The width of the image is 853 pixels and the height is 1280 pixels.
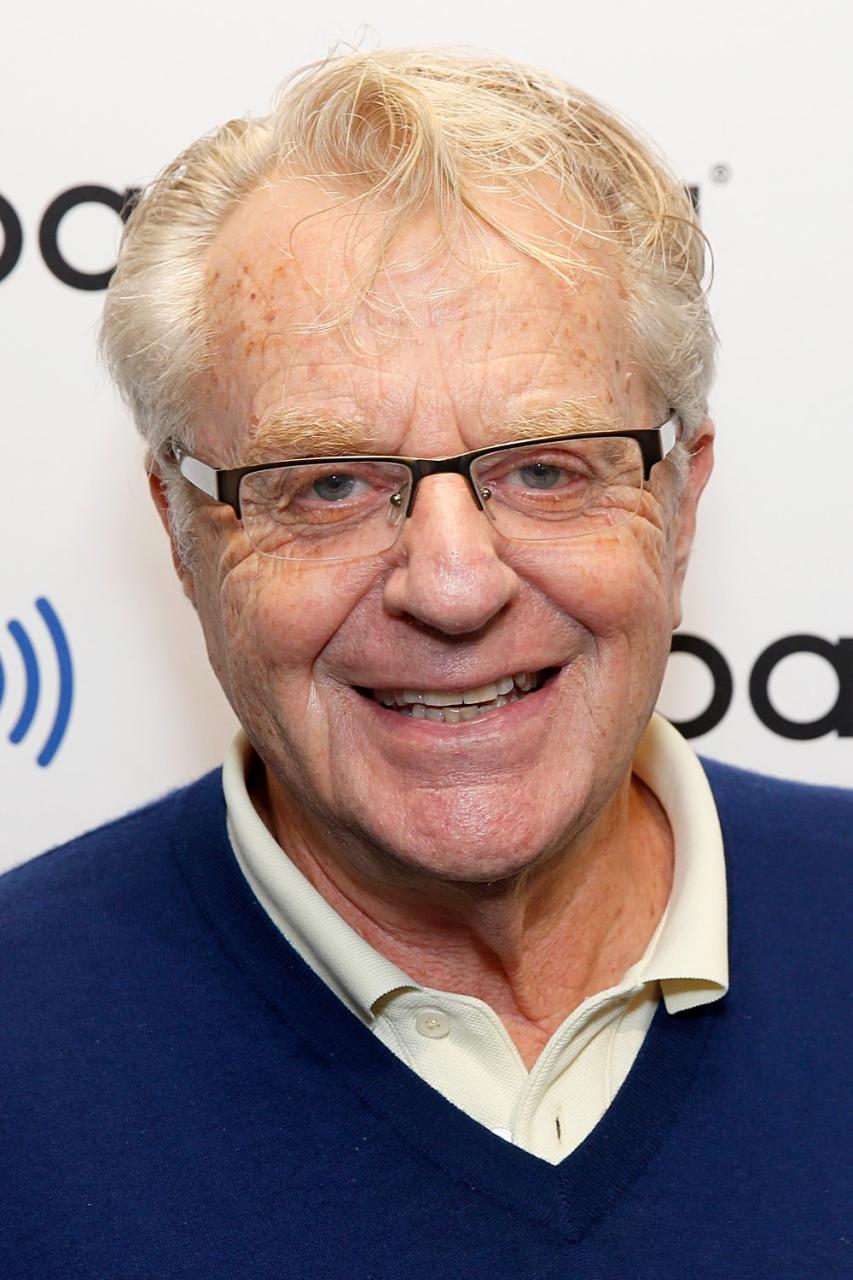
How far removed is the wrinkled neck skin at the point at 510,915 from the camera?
1583 mm

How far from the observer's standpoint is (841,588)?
86.3 inches

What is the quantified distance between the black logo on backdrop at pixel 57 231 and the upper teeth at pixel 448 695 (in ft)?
2.87

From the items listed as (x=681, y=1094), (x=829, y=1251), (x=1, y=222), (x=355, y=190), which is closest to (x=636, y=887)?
(x=681, y=1094)

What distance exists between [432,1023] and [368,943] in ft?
0.35

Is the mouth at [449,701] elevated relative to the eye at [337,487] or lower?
lower

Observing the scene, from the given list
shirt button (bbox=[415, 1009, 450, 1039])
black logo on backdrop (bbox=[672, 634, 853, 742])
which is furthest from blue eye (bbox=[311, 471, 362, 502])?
black logo on backdrop (bbox=[672, 634, 853, 742])

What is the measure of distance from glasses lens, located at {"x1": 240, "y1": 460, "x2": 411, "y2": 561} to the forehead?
31 millimetres

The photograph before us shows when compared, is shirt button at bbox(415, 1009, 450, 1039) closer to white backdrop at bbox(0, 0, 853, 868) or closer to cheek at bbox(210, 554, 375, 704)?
cheek at bbox(210, 554, 375, 704)

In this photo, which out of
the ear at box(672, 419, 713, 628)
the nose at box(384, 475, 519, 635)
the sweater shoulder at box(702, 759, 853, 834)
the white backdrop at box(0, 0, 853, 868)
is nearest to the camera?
the nose at box(384, 475, 519, 635)

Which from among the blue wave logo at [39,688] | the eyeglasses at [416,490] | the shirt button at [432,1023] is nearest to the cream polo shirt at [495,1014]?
the shirt button at [432,1023]

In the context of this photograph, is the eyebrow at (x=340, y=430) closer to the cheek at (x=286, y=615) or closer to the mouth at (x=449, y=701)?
the cheek at (x=286, y=615)

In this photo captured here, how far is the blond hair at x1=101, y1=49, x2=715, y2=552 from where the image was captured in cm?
150

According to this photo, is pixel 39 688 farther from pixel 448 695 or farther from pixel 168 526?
pixel 448 695

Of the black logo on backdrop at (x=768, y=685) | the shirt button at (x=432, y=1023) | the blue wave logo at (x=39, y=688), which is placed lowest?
the black logo on backdrop at (x=768, y=685)
